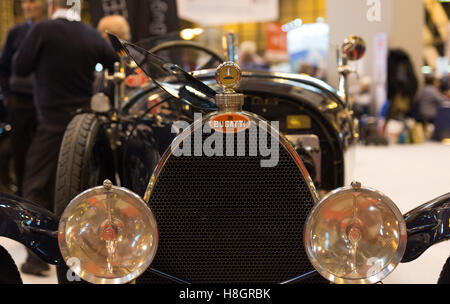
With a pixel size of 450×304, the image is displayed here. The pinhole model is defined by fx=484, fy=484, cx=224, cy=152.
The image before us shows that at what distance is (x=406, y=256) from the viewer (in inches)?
57.2

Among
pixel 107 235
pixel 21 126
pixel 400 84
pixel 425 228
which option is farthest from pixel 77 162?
pixel 400 84

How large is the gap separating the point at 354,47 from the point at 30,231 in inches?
62.7

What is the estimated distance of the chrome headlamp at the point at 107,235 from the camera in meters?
1.33

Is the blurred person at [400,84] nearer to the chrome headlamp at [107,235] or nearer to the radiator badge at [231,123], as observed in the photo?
the radiator badge at [231,123]

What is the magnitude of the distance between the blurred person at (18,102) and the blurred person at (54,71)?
69 cm

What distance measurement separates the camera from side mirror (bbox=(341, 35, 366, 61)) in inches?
86.8

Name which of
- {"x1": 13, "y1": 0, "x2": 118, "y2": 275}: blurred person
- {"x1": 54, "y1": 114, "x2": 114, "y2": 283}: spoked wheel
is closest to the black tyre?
{"x1": 54, "y1": 114, "x2": 114, "y2": 283}: spoked wheel

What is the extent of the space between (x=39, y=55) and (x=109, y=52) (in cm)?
46

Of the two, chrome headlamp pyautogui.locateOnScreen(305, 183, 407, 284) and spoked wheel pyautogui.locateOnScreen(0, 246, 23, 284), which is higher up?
chrome headlamp pyautogui.locateOnScreen(305, 183, 407, 284)

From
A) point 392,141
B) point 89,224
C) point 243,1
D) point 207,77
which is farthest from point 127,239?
point 392,141

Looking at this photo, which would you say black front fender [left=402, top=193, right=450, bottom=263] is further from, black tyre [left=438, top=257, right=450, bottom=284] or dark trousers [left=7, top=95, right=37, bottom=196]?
dark trousers [left=7, top=95, right=37, bottom=196]

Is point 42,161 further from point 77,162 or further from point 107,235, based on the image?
point 107,235

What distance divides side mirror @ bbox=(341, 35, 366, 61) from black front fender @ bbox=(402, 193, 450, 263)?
0.98 metres

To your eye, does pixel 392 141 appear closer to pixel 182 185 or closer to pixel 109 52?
pixel 109 52
